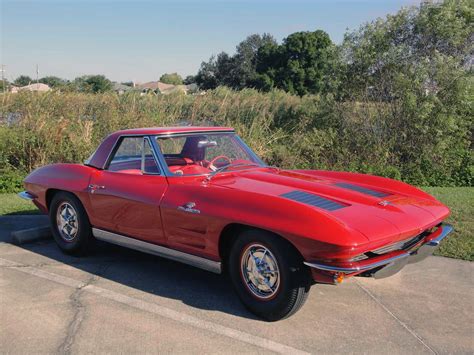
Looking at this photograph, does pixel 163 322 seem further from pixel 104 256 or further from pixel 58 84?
pixel 58 84

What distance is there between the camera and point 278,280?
3.48 meters

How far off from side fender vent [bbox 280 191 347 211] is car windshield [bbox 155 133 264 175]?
1068mm

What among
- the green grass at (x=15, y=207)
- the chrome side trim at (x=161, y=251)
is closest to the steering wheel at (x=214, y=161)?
the chrome side trim at (x=161, y=251)

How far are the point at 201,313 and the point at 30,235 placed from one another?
120 inches

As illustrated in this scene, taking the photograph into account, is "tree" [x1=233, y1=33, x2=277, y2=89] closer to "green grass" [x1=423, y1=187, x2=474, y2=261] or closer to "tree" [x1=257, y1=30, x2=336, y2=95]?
"tree" [x1=257, y1=30, x2=336, y2=95]

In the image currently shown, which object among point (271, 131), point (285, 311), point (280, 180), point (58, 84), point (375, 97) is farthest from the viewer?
point (58, 84)

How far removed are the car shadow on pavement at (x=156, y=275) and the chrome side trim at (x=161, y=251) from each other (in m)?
0.29

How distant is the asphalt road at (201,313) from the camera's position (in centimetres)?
323

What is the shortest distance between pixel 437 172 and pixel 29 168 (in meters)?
8.59

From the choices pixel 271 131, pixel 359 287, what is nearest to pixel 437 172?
pixel 271 131

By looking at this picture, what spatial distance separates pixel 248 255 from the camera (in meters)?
3.64

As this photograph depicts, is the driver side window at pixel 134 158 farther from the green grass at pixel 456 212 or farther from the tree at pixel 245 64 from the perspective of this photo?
the tree at pixel 245 64

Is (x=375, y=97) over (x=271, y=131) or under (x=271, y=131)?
over

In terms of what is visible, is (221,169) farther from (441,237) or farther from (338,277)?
(441,237)
